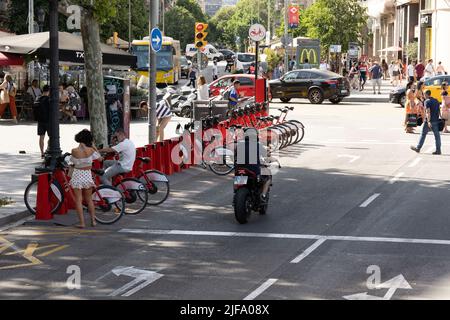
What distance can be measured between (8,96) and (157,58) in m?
28.1

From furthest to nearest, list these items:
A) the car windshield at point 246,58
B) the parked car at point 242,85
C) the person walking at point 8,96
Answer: the car windshield at point 246,58 → the parked car at point 242,85 → the person walking at point 8,96

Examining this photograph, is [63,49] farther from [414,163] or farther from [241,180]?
[241,180]

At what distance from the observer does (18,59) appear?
3055 cm

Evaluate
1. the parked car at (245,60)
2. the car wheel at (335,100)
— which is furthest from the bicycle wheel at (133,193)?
the parked car at (245,60)

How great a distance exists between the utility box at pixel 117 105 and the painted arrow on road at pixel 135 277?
11467mm

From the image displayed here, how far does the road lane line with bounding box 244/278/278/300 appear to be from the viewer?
32.2 feet

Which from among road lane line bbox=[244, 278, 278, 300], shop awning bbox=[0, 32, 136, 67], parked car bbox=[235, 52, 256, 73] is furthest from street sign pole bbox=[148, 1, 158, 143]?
parked car bbox=[235, 52, 256, 73]

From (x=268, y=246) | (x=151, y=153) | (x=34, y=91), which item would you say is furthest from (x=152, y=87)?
(x=34, y=91)

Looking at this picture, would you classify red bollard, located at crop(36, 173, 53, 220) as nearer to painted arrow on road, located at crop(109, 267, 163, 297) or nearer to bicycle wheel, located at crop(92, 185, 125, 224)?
bicycle wheel, located at crop(92, 185, 125, 224)

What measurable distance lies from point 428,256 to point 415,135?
1646 cm

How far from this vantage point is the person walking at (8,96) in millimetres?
31453

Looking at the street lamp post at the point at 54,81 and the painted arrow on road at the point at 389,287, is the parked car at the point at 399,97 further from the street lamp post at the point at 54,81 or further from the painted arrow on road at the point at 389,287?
the painted arrow on road at the point at 389,287

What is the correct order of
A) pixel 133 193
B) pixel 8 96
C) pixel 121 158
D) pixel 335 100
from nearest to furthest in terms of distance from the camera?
1. pixel 133 193
2. pixel 121 158
3. pixel 8 96
4. pixel 335 100

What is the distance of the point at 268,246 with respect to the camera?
1272 cm
